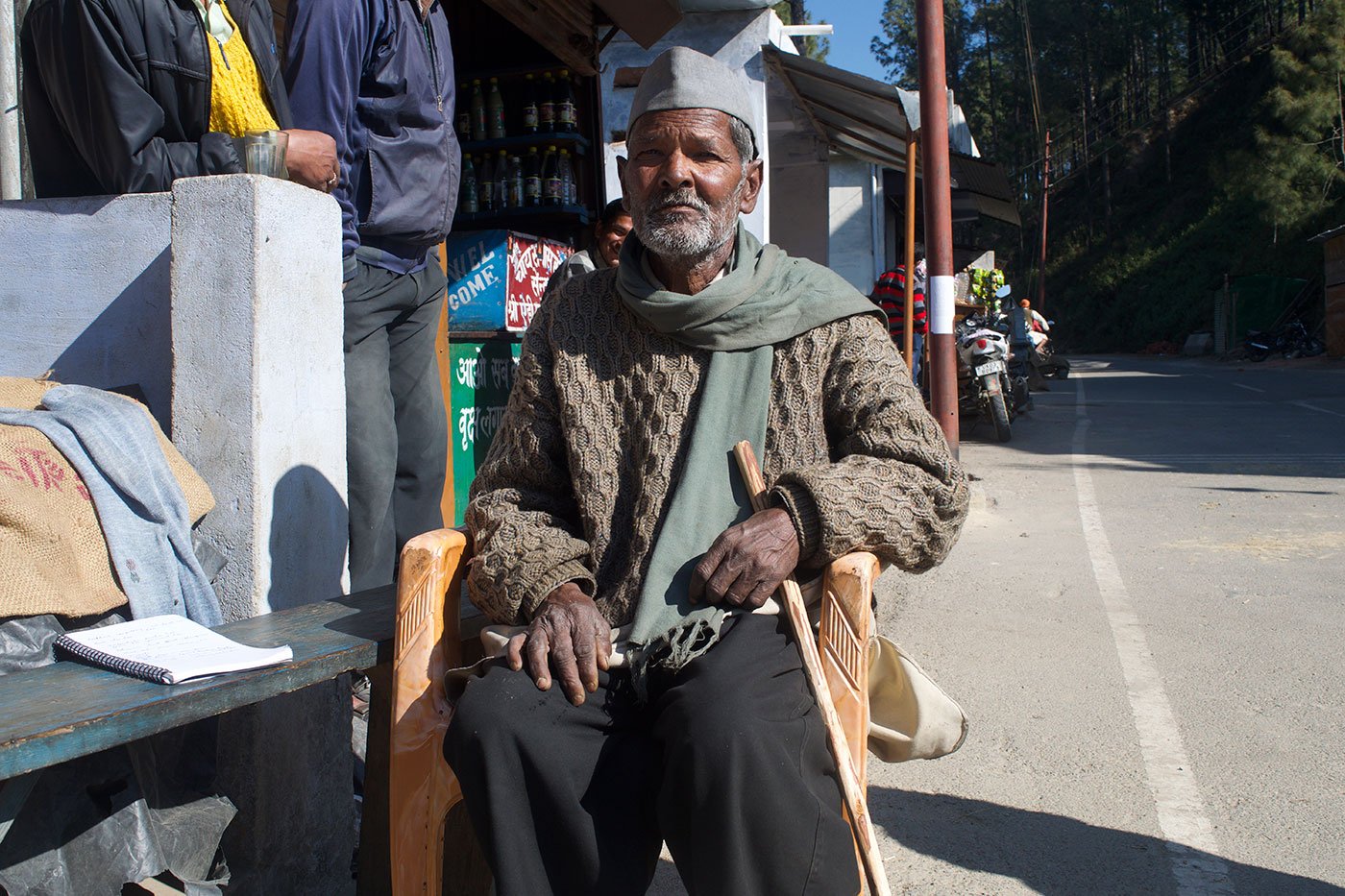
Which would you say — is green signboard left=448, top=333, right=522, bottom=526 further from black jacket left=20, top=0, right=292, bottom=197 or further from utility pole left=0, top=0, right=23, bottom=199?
black jacket left=20, top=0, right=292, bottom=197

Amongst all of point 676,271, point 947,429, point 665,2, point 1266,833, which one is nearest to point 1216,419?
point 947,429

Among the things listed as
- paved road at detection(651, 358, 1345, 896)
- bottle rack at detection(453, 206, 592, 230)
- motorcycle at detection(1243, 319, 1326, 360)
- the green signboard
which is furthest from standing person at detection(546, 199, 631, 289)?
motorcycle at detection(1243, 319, 1326, 360)

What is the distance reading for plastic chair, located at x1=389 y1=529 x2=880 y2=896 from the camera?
201 centimetres

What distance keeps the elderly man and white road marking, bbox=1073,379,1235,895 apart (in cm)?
115

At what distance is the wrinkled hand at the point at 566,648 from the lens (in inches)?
78.2

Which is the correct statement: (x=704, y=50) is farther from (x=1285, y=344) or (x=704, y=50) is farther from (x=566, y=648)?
(x=1285, y=344)

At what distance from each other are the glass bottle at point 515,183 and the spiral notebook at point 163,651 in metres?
4.60

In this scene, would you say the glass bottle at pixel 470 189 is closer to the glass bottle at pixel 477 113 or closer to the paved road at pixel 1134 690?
the glass bottle at pixel 477 113

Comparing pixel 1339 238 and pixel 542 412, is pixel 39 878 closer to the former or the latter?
pixel 542 412

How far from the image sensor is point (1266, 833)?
110 inches

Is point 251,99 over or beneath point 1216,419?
over

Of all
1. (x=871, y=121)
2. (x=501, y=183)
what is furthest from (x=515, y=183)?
(x=871, y=121)

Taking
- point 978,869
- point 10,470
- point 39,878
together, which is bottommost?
point 978,869

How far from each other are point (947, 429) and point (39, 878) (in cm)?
696
